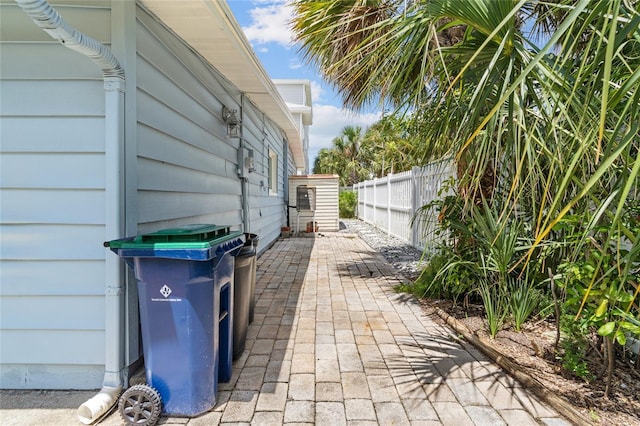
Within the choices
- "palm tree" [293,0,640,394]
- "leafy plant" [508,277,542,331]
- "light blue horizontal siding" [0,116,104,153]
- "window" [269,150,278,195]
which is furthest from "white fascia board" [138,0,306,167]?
"window" [269,150,278,195]

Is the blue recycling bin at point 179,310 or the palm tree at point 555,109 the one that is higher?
the palm tree at point 555,109

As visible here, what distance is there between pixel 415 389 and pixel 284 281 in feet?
10.1

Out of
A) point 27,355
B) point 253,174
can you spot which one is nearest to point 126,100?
point 27,355

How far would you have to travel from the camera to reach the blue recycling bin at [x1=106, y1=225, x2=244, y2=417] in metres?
1.98

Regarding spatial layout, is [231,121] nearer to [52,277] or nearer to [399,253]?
[52,277]

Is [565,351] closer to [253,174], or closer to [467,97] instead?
[467,97]

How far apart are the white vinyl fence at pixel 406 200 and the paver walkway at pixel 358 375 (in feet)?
4.53

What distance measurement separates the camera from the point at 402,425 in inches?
79.0

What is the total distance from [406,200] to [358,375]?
21.7 feet

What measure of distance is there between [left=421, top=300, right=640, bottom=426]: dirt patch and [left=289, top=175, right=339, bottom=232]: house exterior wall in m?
8.75

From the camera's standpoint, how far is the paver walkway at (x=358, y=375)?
208cm

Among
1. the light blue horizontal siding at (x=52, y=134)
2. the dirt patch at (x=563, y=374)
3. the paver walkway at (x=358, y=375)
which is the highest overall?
the light blue horizontal siding at (x=52, y=134)

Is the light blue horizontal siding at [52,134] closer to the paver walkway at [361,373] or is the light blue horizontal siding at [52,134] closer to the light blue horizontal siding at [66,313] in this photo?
the light blue horizontal siding at [66,313]

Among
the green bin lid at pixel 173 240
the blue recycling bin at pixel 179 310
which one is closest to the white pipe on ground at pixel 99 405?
the blue recycling bin at pixel 179 310
